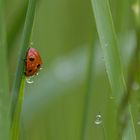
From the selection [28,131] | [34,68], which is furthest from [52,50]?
[34,68]

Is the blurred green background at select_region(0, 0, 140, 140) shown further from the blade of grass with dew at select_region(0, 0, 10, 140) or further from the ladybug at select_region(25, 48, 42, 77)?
the blade of grass with dew at select_region(0, 0, 10, 140)

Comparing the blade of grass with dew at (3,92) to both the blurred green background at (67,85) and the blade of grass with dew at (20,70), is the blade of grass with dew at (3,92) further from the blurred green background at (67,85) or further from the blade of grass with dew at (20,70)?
the blurred green background at (67,85)

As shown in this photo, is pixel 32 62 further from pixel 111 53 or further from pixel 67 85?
pixel 67 85

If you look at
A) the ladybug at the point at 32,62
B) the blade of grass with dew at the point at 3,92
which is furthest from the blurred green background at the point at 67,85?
the blade of grass with dew at the point at 3,92

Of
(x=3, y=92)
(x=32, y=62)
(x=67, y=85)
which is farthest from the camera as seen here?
(x=67, y=85)

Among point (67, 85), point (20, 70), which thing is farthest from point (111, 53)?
point (67, 85)

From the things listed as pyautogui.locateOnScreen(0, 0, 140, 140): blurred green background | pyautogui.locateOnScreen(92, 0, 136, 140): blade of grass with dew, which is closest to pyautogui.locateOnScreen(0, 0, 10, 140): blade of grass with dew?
pyautogui.locateOnScreen(92, 0, 136, 140): blade of grass with dew
